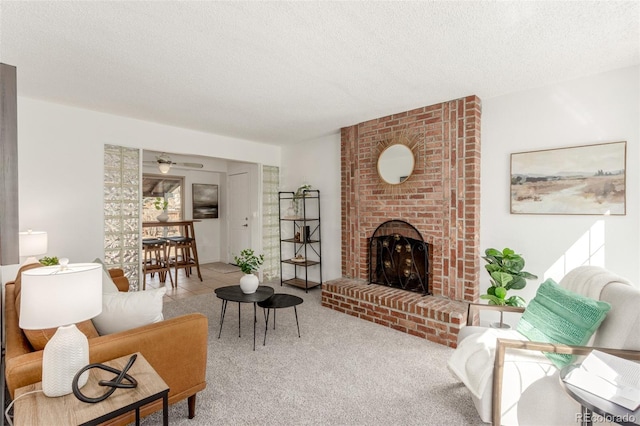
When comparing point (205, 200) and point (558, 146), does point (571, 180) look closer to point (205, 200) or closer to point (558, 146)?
point (558, 146)

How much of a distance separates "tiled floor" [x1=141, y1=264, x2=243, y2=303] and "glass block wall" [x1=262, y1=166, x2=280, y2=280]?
0.66m

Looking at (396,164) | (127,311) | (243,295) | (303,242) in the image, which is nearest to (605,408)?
(127,311)

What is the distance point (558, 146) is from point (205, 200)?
21.7ft

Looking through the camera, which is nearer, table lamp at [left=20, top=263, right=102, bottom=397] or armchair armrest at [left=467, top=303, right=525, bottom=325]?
table lamp at [left=20, top=263, right=102, bottom=397]

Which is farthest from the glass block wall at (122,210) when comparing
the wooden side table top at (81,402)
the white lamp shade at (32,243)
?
the wooden side table top at (81,402)

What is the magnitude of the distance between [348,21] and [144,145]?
3.38m

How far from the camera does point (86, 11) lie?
71.4 inches

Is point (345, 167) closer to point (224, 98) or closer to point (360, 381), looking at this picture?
point (224, 98)

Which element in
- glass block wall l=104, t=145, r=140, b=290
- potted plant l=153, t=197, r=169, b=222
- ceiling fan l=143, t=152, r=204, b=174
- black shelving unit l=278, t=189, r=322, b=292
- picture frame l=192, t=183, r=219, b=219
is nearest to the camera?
glass block wall l=104, t=145, r=140, b=290

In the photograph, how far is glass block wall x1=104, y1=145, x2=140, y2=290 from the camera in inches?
Result: 151

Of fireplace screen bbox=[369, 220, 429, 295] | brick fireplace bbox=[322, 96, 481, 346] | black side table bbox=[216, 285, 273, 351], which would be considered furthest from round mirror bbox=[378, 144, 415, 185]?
black side table bbox=[216, 285, 273, 351]

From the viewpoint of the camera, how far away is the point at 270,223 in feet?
18.9

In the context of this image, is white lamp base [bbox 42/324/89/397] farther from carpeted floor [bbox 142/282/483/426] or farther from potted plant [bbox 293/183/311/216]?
potted plant [bbox 293/183/311/216]

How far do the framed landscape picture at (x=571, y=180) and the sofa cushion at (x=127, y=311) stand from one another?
3.35 m
